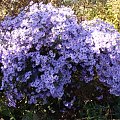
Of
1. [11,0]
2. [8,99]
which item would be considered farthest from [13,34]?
[11,0]

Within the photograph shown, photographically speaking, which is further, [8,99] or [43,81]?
[8,99]

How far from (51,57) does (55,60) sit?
2.2 inches

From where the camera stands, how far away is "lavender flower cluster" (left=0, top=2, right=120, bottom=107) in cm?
367

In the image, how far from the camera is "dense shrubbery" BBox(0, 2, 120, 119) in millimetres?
3680

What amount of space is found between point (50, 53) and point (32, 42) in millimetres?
219

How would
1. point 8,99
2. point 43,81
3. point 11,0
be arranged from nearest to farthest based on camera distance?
point 43,81
point 8,99
point 11,0

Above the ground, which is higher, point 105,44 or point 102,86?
point 105,44

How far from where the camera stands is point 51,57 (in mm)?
3719

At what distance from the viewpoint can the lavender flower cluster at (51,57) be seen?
3674 mm

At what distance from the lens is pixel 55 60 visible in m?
3.70

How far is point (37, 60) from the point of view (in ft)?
12.0

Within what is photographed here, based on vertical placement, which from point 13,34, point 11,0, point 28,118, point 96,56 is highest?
point 11,0

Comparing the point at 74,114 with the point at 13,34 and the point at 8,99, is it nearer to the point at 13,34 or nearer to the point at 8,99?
the point at 8,99

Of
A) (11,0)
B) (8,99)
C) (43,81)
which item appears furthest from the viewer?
(11,0)
